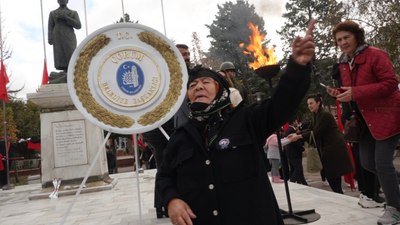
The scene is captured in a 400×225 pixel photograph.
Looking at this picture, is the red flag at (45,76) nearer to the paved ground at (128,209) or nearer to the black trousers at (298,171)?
the paved ground at (128,209)

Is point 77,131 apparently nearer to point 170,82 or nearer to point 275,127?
point 170,82

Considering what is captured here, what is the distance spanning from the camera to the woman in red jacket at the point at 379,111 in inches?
124

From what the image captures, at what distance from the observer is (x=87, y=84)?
4.02m

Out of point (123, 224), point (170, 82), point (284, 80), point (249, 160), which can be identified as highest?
point (170, 82)

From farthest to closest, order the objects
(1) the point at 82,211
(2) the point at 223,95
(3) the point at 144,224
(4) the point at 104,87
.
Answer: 1. (1) the point at 82,211
2. (3) the point at 144,224
3. (4) the point at 104,87
4. (2) the point at 223,95

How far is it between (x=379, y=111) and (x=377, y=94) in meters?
0.19

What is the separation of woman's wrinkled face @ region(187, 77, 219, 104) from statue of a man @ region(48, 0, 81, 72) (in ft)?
26.3

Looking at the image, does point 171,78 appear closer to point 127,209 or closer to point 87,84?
point 87,84

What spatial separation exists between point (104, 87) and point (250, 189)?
259 cm

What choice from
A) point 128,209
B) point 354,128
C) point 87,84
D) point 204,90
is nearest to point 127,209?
point 128,209

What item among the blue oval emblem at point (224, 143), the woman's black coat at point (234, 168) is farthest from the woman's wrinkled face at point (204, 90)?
the blue oval emblem at point (224, 143)

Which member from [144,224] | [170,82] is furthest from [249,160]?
[144,224]

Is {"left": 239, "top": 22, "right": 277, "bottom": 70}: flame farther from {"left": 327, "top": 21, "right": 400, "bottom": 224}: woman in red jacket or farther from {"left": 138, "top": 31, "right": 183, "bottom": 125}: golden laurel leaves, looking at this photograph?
{"left": 138, "top": 31, "right": 183, "bottom": 125}: golden laurel leaves

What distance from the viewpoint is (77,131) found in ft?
29.1
